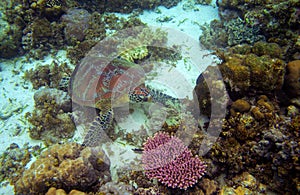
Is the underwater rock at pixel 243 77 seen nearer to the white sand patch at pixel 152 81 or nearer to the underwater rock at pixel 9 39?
the white sand patch at pixel 152 81

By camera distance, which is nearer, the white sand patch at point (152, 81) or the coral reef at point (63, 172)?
the coral reef at point (63, 172)

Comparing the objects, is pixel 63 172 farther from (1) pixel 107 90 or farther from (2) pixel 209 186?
(2) pixel 209 186

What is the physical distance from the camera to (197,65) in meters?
5.88

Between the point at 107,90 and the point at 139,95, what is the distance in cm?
74

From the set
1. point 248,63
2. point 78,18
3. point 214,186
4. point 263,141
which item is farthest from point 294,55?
point 78,18

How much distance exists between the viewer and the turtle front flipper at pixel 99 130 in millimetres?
4229

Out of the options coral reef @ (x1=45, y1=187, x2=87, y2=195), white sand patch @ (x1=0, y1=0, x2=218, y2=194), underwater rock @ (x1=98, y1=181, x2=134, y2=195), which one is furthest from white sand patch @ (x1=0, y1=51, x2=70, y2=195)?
underwater rock @ (x1=98, y1=181, x2=134, y2=195)

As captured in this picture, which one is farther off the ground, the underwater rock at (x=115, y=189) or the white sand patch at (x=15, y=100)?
the underwater rock at (x=115, y=189)

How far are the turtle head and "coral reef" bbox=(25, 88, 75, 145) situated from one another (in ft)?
4.83

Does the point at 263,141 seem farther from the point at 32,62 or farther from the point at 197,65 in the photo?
the point at 32,62

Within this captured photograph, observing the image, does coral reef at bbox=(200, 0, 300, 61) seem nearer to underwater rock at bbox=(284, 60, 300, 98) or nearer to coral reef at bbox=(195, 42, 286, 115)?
underwater rock at bbox=(284, 60, 300, 98)

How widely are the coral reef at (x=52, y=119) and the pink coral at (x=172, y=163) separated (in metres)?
2.04

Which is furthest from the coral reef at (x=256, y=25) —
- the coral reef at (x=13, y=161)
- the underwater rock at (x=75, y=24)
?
the coral reef at (x=13, y=161)

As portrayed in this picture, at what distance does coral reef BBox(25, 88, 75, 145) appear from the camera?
182 inches
